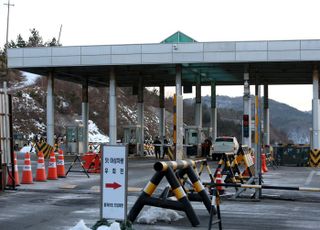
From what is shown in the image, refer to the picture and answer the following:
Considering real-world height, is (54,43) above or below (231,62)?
above

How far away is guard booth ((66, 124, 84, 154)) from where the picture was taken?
42.4m

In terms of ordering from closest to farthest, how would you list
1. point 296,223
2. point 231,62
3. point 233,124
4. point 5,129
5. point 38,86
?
1. point 296,223
2. point 5,129
3. point 231,62
4. point 38,86
5. point 233,124

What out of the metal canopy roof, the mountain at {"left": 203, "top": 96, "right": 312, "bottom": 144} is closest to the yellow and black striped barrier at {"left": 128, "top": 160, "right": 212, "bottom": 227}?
the metal canopy roof

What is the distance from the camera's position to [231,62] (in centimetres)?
3359

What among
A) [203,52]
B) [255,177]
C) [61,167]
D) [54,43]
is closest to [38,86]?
[54,43]

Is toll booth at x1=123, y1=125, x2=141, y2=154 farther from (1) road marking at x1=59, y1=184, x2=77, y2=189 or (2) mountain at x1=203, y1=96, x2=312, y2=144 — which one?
(2) mountain at x1=203, y1=96, x2=312, y2=144

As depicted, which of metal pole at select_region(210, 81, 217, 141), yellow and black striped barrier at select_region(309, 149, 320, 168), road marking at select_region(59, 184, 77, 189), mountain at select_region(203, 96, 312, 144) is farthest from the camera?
mountain at select_region(203, 96, 312, 144)

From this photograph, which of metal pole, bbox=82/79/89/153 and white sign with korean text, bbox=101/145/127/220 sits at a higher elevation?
metal pole, bbox=82/79/89/153

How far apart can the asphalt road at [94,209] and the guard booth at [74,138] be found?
24.9 m

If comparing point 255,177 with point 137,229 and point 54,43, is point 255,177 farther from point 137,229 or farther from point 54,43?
point 54,43

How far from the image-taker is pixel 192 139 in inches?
1614

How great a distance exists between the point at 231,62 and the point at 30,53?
13.1 m

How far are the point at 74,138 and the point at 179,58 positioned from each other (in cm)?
1272

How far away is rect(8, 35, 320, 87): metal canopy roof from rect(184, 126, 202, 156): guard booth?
164 inches
